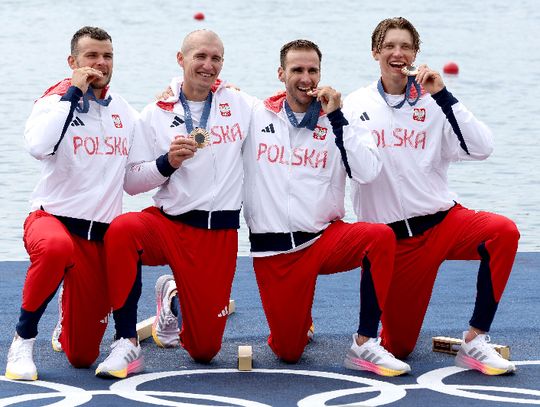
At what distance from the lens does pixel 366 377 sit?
22.4ft

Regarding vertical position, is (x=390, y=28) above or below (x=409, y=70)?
above

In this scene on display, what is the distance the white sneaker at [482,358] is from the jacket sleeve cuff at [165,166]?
1.63 metres

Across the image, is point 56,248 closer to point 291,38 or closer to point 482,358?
point 482,358

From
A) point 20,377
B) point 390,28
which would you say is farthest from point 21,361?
point 390,28

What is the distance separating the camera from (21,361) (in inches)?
265

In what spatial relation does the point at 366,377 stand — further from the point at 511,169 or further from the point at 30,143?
the point at 511,169

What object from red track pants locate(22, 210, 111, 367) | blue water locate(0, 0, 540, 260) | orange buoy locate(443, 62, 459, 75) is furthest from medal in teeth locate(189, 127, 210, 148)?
orange buoy locate(443, 62, 459, 75)

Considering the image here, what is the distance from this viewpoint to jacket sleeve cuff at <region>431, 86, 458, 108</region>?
703cm

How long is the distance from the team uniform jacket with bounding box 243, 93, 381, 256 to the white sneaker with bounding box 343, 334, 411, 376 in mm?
580

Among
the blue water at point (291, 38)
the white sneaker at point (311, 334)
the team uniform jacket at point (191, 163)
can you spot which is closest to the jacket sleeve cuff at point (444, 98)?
the team uniform jacket at point (191, 163)

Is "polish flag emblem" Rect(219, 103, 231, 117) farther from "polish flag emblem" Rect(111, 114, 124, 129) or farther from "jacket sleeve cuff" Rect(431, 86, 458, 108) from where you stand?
"jacket sleeve cuff" Rect(431, 86, 458, 108)

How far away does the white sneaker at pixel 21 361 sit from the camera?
667 centimetres

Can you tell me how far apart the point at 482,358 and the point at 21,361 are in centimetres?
215

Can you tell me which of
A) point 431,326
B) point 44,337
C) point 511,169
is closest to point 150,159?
point 44,337
